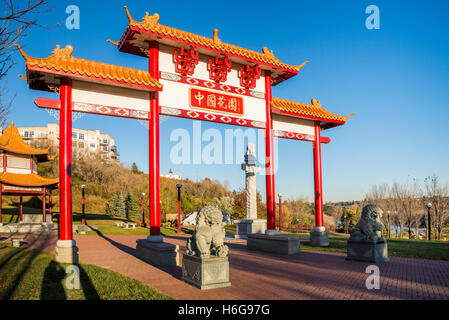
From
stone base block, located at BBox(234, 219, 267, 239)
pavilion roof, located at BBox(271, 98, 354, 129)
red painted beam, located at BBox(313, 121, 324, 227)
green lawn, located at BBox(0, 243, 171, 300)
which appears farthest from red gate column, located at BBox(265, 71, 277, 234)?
green lawn, located at BBox(0, 243, 171, 300)

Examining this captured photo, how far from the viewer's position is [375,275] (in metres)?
7.21

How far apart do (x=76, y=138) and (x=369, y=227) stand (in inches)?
2379

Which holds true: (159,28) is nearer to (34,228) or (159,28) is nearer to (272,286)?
(272,286)

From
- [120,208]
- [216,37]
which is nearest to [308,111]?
[216,37]

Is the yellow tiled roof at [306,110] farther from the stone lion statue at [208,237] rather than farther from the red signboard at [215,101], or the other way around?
the stone lion statue at [208,237]

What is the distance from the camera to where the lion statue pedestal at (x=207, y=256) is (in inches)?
238

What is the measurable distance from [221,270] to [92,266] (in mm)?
4043

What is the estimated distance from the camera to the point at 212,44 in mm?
10297

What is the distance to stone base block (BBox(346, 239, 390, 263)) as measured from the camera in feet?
29.1

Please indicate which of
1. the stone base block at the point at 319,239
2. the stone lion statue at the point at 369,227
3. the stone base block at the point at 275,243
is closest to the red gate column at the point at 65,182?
the stone base block at the point at 275,243

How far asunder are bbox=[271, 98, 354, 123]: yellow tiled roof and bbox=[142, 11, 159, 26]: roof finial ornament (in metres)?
5.03

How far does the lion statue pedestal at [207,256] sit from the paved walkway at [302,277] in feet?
0.60

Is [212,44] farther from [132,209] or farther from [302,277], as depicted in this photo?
[132,209]
